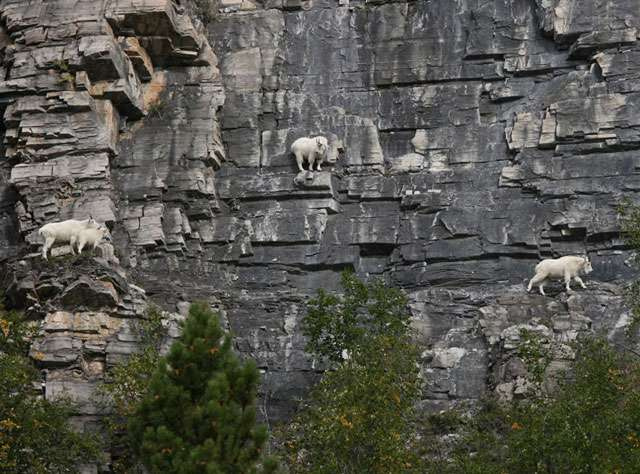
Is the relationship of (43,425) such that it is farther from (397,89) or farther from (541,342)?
(397,89)

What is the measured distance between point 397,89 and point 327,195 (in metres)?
5.14

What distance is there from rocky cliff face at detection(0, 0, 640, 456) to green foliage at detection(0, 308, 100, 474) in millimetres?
3677

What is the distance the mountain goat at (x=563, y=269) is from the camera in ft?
128

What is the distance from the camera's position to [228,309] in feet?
134

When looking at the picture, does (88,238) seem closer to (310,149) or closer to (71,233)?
(71,233)

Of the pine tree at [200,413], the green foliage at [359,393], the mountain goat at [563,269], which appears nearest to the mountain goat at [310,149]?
the green foliage at [359,393]

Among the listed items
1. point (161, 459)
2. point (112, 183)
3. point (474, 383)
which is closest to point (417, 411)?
point (474, 383)

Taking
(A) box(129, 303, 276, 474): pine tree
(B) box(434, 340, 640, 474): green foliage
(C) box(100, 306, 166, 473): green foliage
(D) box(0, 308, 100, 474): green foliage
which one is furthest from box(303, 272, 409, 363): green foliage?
(A) box(129, 303, 276, 474): pine tree

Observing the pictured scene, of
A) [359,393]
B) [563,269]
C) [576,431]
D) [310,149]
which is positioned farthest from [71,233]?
[576,431]

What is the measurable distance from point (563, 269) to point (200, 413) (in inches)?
570

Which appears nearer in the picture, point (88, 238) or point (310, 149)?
point (88, 238)

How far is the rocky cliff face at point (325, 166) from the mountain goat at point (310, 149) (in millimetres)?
572

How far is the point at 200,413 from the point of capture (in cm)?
2786

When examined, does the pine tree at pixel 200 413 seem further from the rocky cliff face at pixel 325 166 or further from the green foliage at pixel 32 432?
the rocky cliff face at pixel 325 166
